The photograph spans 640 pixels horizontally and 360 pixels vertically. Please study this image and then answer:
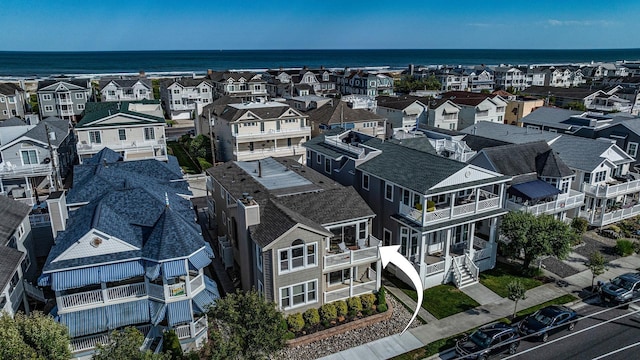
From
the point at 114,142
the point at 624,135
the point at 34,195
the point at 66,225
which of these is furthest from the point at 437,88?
the point at 66,225

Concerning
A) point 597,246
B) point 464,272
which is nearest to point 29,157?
point 464,272

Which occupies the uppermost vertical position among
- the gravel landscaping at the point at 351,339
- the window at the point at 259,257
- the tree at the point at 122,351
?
the tree at the point at 122,351

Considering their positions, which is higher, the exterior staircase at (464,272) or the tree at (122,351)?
the tree at (122,351)

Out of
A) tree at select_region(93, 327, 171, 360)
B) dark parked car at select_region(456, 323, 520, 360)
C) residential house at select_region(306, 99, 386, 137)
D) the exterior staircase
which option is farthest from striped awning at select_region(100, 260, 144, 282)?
residential house at select_region(306, 99, 386, 137)

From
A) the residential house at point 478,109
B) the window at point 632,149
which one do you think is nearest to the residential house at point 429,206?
the window at point 632,149

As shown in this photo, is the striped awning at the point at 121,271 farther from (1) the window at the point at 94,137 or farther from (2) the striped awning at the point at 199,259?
(1) the window at the point at 94,137

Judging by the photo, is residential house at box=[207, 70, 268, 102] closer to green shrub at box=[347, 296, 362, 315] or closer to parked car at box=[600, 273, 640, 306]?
green shrub at box=[347, 296, 362, 315]
